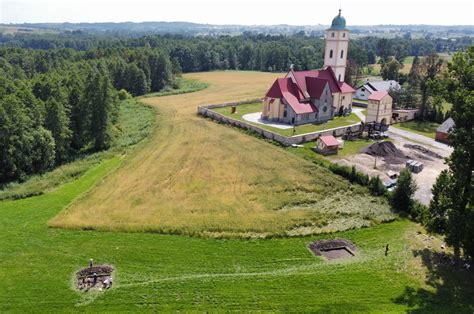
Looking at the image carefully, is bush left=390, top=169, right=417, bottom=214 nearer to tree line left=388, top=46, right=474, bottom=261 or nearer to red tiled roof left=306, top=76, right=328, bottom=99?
tree line left=388, top=46, right=474, bottom=261

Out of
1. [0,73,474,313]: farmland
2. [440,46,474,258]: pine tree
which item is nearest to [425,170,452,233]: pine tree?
[440,46,474,258]: pine tree

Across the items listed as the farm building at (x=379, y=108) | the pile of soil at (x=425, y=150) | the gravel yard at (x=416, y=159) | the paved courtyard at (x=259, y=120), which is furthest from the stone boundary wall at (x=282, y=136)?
the pile of soil at (x=425, y=150)

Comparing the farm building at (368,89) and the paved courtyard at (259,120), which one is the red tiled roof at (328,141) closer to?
the paved courtyard at (259,120)

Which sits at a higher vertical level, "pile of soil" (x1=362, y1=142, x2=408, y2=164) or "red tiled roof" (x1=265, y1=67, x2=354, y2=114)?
"red tiled roof" (x1=265, y1=67, x2=354, y2=114)

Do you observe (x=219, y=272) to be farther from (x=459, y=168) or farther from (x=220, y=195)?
(x=459, y=168)

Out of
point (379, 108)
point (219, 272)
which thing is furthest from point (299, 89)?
point (219, 272)

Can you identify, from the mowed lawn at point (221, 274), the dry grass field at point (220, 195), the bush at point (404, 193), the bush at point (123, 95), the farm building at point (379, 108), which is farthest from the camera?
the bush at point (123, 95)
